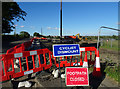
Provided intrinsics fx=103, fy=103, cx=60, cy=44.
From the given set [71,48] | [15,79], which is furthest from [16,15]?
[71,48]

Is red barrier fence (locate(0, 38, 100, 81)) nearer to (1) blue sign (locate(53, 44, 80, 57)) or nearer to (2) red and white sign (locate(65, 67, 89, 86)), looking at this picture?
(1) blue sign (locate(53, 44, 80, 57))

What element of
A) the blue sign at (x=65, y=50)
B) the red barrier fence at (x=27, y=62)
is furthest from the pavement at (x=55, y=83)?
the blue sign at (x=65, y=50)

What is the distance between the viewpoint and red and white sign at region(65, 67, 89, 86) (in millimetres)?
3223

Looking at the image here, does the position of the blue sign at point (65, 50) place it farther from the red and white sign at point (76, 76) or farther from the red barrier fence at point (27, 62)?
the red and white sign at point (76, 76)

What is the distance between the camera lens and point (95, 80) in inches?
162

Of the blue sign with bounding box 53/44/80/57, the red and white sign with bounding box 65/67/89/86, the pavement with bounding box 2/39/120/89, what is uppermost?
the blue sign with bounding box 53/44/80/57

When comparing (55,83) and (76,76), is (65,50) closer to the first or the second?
(76,76)

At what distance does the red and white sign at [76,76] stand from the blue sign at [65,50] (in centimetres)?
50

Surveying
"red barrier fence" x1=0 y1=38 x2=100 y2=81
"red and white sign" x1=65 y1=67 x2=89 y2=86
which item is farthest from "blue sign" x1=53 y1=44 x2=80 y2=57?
"red and white sign" x1=65 y1=67 x2=89 y2=86

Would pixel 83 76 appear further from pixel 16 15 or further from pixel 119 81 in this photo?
pixel 16 15

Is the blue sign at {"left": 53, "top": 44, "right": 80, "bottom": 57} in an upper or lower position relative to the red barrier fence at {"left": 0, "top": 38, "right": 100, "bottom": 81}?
upper

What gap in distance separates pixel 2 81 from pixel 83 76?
3088mm

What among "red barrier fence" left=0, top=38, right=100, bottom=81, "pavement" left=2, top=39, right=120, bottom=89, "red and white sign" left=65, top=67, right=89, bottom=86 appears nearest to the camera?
"red and white sign" left=65, top=67, right=89, bottom=86

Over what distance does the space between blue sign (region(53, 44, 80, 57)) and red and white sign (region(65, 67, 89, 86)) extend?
50 cm
